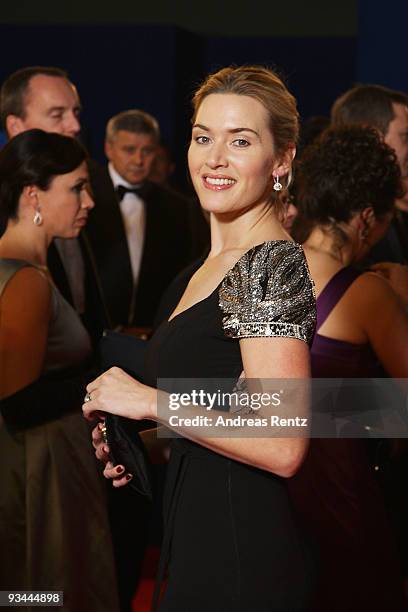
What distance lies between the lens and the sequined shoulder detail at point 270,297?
1.79 meters

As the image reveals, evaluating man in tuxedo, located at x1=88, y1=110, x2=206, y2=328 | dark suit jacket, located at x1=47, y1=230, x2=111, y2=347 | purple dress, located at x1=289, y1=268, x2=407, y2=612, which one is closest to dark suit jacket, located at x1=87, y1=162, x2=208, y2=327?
man in tuxedo, located at x1=88, y1=110, x2=206, y2=328

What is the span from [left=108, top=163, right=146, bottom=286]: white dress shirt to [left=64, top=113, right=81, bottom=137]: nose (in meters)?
1.18

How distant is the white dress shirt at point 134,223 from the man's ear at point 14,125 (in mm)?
1249

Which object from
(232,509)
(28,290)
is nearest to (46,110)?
(28,290)

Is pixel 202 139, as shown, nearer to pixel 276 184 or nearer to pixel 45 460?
pixel 276 184

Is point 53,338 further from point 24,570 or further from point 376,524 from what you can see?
point 376,524

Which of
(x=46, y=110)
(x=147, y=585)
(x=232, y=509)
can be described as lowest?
(x=147, y=585)

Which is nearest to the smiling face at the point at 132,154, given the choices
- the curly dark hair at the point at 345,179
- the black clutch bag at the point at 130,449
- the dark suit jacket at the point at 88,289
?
the dark suit jacket at the point at 88,289

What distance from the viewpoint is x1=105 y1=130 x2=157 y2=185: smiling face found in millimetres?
5551

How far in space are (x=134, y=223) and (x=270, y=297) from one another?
352 cm

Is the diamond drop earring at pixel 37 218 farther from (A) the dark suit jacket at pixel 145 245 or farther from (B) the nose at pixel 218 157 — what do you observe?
(A) the dark suit jacket at pixel 145 245

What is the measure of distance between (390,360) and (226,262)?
0.81 meters

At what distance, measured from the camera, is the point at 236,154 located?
2.00 m

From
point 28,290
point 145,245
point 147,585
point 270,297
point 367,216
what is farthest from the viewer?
point 145,245
